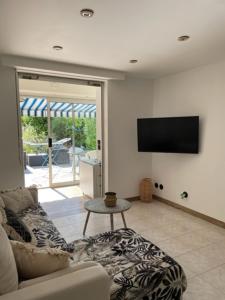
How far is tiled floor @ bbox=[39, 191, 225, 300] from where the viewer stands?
2.12m

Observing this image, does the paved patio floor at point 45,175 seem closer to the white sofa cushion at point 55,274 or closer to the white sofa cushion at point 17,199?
the white sofa cushion at point 17,199

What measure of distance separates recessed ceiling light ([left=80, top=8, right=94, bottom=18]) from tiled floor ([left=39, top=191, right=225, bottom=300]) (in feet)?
8.32

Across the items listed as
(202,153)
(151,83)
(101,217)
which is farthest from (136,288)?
(151,83)

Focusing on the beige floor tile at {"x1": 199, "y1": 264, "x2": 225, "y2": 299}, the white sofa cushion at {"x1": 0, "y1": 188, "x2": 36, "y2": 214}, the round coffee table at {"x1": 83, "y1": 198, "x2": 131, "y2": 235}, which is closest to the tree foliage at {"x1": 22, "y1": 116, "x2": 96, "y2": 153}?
the white sofa cushion at {"x1": 0, "y1": 188, "x2": 36, "y2": 214}

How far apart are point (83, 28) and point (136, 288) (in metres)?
2.26

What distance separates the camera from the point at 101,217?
3729mm

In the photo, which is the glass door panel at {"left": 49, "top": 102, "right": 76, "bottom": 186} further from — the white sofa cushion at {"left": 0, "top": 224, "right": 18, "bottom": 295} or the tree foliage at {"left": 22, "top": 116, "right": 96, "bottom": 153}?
the white sofa cushion at {"left": 0, "top": 224, "right": 18, "bottom": 295}

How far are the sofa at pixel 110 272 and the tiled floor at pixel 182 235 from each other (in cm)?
53

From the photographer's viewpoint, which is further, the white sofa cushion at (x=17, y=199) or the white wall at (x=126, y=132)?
the white wall at (x=126, y=132)

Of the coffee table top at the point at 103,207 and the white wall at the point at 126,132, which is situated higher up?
the white wall at the point at 126,132

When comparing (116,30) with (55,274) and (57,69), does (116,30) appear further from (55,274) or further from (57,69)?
(55,274)

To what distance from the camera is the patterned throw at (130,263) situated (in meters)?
1.53

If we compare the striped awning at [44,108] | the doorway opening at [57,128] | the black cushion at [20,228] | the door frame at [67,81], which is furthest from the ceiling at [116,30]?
the striped awning at [44,108]

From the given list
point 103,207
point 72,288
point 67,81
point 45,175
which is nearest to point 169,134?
point 103,207
